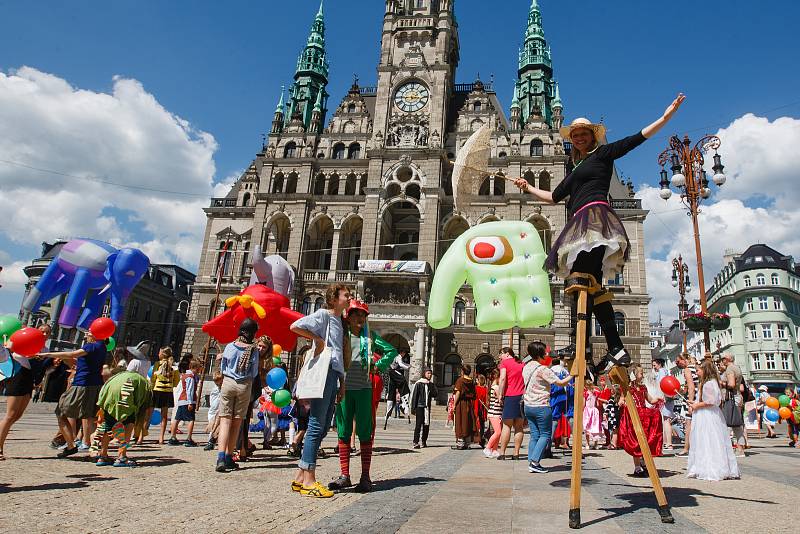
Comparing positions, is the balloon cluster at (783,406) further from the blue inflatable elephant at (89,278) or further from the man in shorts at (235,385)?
the blue inflatable elephant at (89,278)

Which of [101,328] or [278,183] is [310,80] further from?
[101,328]

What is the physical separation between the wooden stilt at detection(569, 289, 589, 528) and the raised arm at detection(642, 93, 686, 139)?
1393mm

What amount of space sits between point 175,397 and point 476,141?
7458mm

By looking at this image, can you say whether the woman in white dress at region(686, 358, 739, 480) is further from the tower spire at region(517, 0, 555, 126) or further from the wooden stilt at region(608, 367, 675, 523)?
the tower spire at region(517, 0, 555, 126)

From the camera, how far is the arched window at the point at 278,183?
37.8m

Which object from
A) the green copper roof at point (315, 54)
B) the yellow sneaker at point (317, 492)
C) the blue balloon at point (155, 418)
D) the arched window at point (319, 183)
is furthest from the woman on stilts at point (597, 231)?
the green copper roof at point (315, 54)

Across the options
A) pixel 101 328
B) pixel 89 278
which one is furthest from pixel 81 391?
pixel 89 278

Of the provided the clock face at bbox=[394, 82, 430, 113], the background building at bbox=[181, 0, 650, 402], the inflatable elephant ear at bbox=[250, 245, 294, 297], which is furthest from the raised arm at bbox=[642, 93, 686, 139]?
the clock face at bbox=[394, 82, 430, 113]

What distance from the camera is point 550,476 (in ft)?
19.2

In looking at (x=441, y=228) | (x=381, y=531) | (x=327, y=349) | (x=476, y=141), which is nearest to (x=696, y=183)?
(x=476, y=141)

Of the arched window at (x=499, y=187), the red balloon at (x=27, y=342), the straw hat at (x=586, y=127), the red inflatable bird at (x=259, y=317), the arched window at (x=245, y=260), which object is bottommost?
the red balloon at (x=27, y=342)

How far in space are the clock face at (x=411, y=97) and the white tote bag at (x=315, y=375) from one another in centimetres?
3445

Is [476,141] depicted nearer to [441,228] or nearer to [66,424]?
[66,424]

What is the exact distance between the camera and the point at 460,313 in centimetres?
3291
